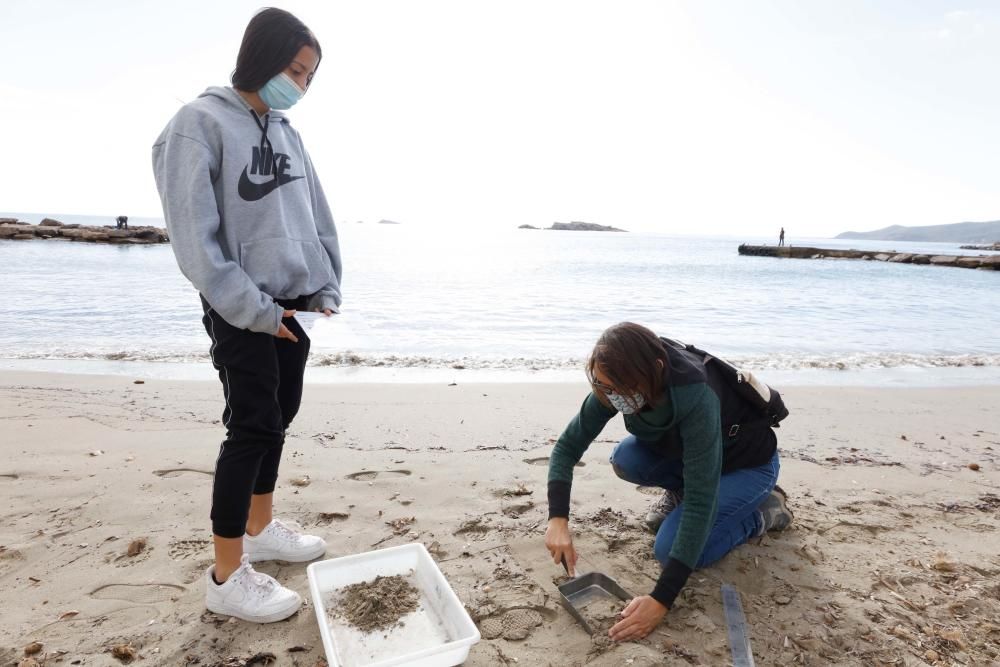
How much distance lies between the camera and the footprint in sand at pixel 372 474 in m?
3.10

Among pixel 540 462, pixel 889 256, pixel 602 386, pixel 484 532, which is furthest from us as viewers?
pixel 889 256

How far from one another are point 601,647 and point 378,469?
67.5 inches

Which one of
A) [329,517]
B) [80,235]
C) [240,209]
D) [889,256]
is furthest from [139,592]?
[889,256]

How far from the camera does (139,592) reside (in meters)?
2.09

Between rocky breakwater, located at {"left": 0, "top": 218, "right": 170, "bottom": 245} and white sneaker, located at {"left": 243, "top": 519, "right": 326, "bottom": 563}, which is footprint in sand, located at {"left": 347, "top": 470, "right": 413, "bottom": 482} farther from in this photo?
rocky breakwater, located at {"left": 0, "top": 218, "right": 170, "bottom": 245}

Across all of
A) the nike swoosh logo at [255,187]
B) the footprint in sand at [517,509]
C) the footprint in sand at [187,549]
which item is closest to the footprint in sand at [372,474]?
the footprint in sand at [517,509]

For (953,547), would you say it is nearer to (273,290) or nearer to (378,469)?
(378,469)

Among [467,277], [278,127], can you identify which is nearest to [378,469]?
[278,127]

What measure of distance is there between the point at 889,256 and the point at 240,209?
5183cm

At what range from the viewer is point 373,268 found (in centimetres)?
2427

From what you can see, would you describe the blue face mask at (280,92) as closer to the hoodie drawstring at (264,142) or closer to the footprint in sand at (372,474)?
the hoodie drawstring at (264,142)

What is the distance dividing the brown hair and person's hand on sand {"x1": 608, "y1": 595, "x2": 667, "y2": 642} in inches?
27.0

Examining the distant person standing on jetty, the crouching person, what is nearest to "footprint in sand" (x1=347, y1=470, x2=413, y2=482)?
the distant person standing on jetty

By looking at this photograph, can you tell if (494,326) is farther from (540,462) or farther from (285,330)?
(285,330)
